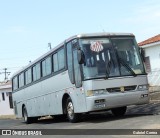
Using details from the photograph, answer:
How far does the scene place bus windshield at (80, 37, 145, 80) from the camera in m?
14.5

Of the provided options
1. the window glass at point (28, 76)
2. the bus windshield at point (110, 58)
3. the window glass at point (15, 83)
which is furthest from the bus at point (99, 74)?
the window glass at point (15, 83)

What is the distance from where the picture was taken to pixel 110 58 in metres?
14.7

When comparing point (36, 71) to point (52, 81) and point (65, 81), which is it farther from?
point (65, 81)

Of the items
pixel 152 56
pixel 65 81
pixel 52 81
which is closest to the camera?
pixel 65 81

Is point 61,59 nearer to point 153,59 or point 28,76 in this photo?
point 28,76

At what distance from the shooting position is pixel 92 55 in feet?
48.0

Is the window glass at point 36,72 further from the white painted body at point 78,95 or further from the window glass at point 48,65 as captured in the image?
the window glass at point 48,65

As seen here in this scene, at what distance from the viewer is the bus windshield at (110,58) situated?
571 inches

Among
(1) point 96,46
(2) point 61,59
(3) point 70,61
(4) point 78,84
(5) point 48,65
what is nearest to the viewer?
(1) point 96,46

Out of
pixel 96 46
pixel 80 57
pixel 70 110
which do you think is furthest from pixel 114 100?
pixel 70 110

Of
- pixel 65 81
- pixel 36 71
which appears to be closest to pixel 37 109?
pixel 36 71

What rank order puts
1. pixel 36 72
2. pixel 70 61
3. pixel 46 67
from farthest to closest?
pixel 36 72 < pixel 46 67 < pixel 70 61

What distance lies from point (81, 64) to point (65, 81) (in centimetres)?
197

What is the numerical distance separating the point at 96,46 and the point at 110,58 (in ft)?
2.17
